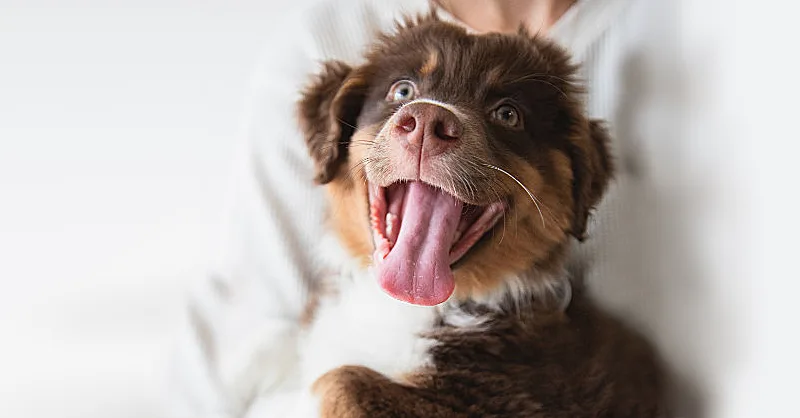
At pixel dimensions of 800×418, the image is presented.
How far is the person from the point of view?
1631 mm

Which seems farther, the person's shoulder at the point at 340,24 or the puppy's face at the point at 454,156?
the person's shoulder at the point at 340,24

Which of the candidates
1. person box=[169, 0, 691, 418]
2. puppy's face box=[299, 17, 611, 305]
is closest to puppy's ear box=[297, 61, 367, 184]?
puppy's face box=[299, 17, 611, 305]

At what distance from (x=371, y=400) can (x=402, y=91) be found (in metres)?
0.55

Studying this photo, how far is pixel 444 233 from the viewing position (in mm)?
1342

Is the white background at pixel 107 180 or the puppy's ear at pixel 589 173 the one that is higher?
the puppy's ear at pixel 589 173

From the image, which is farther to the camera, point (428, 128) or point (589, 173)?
point (589, 173)

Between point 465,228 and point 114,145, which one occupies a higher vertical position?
point 465,228

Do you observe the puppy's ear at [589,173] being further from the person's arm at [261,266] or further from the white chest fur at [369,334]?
the person's arm at [261,266]

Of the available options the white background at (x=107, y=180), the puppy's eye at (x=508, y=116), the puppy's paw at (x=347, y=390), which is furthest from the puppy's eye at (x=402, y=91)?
the white background at (x=107, y=180)

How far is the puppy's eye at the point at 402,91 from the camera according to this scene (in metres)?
1.46

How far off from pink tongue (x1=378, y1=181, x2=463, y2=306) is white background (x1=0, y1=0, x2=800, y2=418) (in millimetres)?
868

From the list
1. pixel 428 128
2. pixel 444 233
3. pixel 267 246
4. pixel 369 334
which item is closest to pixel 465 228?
pixel 444 233

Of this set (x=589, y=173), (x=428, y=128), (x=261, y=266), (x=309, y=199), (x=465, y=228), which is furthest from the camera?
(x=261, y=266)

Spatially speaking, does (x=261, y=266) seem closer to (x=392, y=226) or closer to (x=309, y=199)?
(x=309, y=199)
